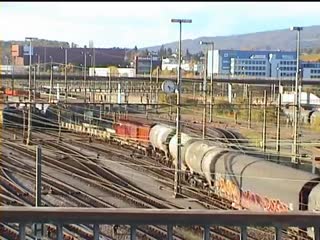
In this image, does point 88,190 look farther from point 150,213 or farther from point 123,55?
point 123,55

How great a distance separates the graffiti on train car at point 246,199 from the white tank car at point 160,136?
16.7ft

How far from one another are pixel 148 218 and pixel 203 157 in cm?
1144

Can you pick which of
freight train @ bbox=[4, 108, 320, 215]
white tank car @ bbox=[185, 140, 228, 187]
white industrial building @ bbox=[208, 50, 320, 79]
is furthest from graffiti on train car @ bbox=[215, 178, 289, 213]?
white industrial building @ bbox=[208, 50, 320, 79]

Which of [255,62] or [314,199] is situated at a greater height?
[255,62]

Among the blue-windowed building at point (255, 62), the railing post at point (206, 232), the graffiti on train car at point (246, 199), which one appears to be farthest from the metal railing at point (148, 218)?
the blue-windowed building at point (255, 62)

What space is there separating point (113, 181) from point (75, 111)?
13.4 meters

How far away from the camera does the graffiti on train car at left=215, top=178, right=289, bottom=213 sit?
32.1 ft

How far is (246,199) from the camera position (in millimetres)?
11109

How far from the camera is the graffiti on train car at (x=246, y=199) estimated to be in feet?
32.1

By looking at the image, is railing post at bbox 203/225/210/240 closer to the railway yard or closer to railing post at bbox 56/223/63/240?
railing post at bbox 56/223/63/240

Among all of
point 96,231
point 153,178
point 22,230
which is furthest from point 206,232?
point 153,178

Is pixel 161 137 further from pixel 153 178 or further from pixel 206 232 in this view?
pixel 206 232

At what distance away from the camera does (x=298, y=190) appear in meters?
9.21

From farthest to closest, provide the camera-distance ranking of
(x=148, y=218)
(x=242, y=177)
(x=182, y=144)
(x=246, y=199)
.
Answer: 1. (x=182, y=144)
2. (x=242, y=177)
3. (x=246, y=199)
4. (x=148, y=218)
